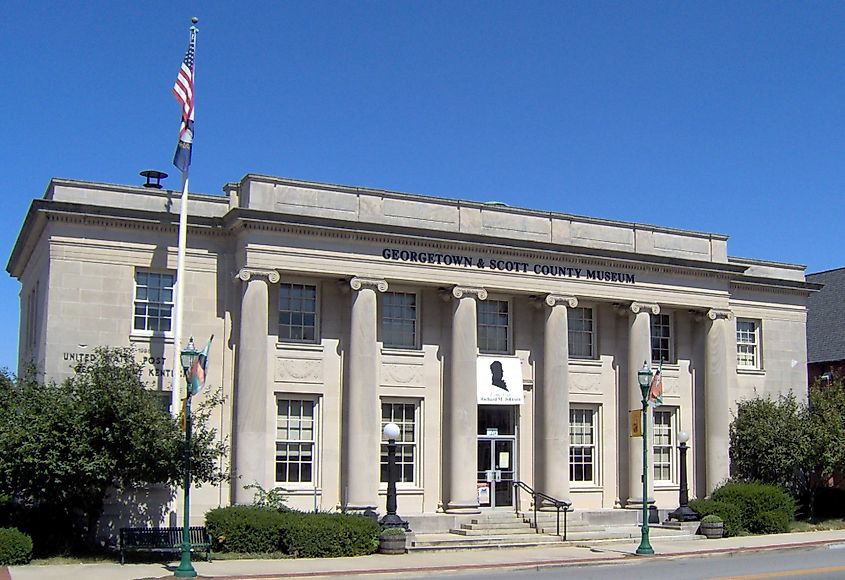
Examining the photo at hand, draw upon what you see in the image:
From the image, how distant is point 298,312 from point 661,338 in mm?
13364

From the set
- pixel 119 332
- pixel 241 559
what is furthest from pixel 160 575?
pixel 119 332

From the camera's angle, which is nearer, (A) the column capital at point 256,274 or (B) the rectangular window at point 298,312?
(A) the column capital at point 256,274

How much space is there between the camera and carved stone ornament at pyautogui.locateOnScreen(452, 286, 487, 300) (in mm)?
31656

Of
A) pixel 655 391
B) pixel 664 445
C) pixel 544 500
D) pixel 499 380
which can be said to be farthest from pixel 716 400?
pixel 499 380

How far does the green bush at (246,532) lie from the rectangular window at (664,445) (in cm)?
1502

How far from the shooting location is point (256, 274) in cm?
2897

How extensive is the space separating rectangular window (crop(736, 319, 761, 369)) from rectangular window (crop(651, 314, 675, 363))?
12.0 ft

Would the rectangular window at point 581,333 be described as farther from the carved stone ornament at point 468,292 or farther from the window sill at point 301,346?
the window sill at point 301,346

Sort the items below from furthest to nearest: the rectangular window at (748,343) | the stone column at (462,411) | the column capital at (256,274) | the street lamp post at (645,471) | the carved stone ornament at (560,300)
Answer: the rectangular window at (748,343) → the carved stone ornament at (560,300) → the stone column at (462,411) → the column capital at (256,274) → the street lamp post at (645,471)

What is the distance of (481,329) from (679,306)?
7417mm

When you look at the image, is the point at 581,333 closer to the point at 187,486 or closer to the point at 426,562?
the point at 426,562

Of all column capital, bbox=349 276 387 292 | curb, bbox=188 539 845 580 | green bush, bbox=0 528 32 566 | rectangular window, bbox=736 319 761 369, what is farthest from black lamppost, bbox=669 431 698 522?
green bush, bbox=0 528 32 566

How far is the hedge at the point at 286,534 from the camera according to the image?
25.8 meters

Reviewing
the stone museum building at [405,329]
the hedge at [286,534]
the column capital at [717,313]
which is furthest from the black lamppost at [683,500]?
the hedge at [286,534]
